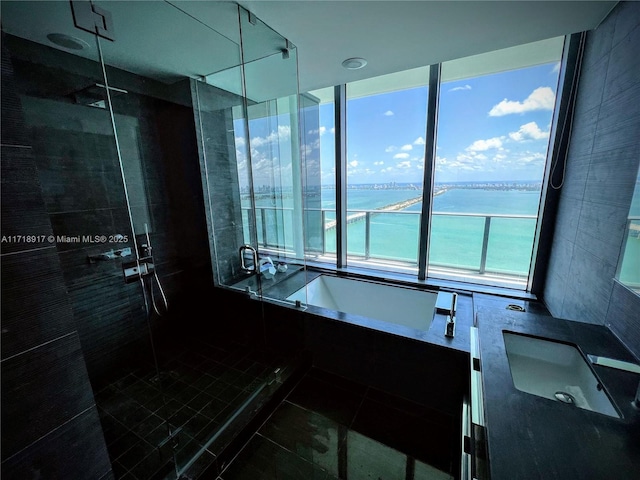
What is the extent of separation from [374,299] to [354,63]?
2.21 meters

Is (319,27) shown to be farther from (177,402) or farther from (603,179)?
(177,402)

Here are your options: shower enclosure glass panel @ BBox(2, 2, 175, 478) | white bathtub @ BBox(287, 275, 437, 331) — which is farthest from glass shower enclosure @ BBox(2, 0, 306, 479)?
white bathtub @ BBox(287, 275, 437, 331)

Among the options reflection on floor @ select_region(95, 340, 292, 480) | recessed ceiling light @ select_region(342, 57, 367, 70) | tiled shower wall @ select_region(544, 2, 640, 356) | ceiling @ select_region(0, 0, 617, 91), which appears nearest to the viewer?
tiled shower wall @ select_region(544, 2, 640, 356)

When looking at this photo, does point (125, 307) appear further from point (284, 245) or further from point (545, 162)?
point (545, 162)

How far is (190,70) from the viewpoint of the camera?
80.7 inches

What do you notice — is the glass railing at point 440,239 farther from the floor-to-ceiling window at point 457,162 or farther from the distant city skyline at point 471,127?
the distant city skyline at point 471,127

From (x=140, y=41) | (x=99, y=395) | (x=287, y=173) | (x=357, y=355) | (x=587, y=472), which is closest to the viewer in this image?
(x=587, y=472)

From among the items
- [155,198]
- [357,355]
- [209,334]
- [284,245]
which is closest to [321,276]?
[284,245]

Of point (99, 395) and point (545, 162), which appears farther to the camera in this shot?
point (545, 162)

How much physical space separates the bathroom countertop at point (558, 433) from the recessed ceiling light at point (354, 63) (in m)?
2.19

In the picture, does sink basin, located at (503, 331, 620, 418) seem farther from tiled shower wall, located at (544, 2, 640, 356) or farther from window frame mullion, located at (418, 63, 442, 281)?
window frame mullion, located at (418, 63, 442, 281)

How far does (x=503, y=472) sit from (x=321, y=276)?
2.32 meters

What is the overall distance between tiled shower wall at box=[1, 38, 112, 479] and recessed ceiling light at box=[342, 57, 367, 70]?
1.90m

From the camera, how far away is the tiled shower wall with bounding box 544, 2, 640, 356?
114 centimetres
